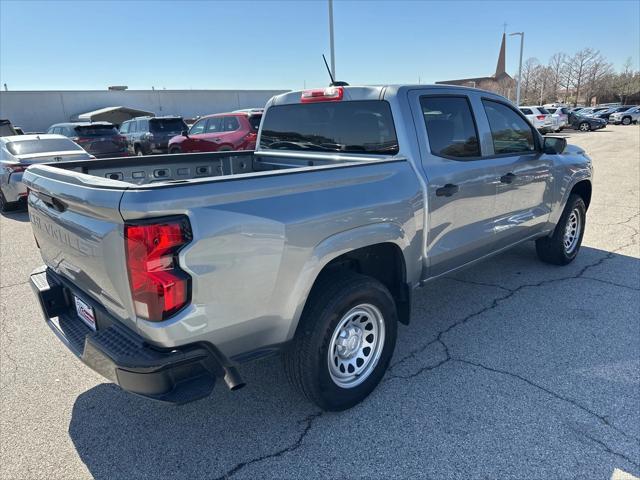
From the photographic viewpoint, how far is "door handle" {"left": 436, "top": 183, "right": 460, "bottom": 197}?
3171 mm

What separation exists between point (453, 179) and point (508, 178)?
2.90 feet

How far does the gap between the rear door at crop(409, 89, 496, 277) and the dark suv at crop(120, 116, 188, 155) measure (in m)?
14.8

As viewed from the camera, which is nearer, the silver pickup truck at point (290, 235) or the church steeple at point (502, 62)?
the silver pickup truck at point (290, 235)

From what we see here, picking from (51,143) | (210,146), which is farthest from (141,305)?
(210,146)

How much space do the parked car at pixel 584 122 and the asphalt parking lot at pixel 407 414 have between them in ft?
105

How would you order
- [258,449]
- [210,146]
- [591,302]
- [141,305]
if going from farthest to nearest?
1. [210,146]
2. [591,302]
3. [258,449]
4. [141,305]

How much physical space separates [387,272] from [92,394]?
7.31 ft

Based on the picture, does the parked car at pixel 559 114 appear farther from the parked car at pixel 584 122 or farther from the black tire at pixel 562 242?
the black tire at pixel 562 242

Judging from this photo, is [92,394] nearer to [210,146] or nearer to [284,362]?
[284,362]

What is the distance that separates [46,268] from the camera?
10.2 feet

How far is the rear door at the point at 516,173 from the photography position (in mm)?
3863

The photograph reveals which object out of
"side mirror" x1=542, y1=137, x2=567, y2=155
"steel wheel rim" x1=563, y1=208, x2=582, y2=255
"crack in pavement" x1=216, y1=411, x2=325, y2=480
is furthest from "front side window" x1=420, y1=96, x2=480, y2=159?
"steel wheel rim" x1=563, y1=208, x2=582, y2=255

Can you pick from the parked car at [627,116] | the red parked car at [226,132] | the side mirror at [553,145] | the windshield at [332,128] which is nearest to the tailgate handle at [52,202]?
the windshield at [332,128]

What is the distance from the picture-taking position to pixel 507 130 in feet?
13.3
